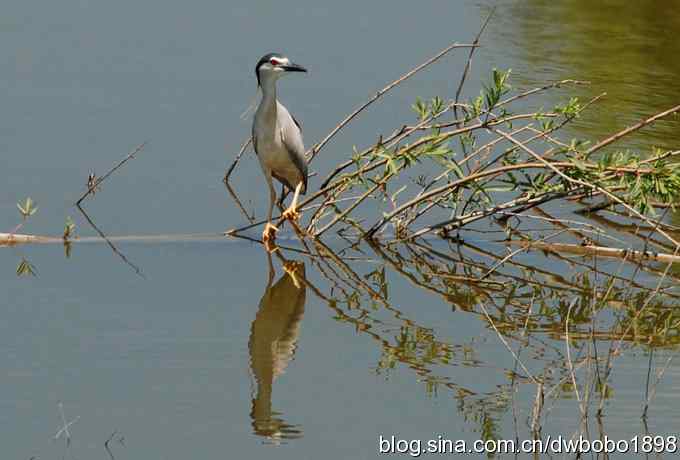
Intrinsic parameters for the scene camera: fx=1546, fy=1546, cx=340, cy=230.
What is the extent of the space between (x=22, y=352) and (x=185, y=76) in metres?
6.03

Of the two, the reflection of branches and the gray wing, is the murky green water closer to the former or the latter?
the reflection of branches

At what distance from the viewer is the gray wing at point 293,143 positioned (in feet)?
32.0

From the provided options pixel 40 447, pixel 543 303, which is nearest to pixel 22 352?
pixel 40 447

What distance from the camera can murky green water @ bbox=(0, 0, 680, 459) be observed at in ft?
21.5

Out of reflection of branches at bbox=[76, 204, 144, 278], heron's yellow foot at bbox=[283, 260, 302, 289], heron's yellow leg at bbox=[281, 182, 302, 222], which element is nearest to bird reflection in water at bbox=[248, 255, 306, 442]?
heron's yellow foot at bbox=[283, 260, 302, 289]

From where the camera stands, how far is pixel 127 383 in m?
6.85

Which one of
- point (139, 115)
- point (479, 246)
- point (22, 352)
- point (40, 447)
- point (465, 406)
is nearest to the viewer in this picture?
point (40, 447)

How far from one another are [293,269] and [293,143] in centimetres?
109

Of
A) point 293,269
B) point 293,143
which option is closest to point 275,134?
point 293,143

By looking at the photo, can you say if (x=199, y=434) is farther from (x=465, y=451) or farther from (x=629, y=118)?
(x=629, y=118)

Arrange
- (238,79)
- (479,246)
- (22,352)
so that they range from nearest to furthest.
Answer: (22,352), (479,246), (238,79)

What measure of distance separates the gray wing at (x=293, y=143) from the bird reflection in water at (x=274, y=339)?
A: 0.82 m

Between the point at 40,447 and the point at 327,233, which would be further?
the point at 327,233

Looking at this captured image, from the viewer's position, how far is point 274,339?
7723mm
